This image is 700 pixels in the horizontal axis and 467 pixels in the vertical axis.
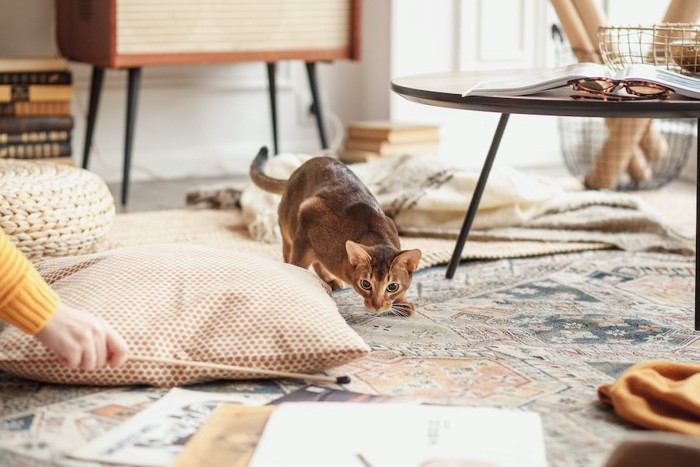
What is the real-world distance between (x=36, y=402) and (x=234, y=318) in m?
0.32

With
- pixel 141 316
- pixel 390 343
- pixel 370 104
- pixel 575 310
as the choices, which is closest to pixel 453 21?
pixel 370 104

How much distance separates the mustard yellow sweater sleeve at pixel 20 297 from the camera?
1.18 meters

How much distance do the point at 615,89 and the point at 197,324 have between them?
0.79m

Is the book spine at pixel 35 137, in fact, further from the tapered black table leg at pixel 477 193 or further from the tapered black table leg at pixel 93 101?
the tapered black table leg at pixel 477 193

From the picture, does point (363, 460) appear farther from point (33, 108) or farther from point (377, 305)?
point (33, 108)

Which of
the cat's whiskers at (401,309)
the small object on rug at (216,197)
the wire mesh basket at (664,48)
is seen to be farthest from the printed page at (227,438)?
the small object on rug at (216,197)

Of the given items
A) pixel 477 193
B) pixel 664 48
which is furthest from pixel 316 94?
pixel 664 48

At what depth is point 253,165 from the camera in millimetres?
2396

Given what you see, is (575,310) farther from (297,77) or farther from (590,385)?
(297,77)

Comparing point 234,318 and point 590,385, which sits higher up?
point 234,318

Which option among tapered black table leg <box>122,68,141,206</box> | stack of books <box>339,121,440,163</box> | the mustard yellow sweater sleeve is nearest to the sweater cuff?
the mustard yellow sweater sleeve

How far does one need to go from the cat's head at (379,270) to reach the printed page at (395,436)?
421mm

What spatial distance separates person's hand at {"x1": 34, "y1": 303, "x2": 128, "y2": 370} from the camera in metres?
1.17

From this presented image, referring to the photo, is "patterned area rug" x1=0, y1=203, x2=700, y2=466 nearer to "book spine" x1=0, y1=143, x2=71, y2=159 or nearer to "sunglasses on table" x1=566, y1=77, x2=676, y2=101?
"sunglasses on table" x1=566, y1=77, x2=676, y2=101
